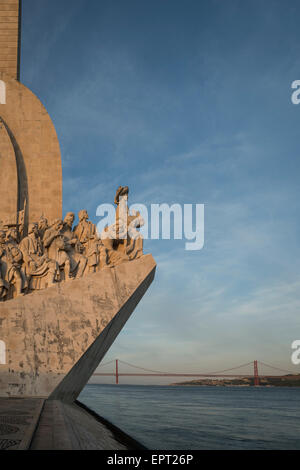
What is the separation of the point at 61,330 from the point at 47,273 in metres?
1.30

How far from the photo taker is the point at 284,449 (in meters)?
6.83

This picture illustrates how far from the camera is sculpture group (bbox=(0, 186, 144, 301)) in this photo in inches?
297

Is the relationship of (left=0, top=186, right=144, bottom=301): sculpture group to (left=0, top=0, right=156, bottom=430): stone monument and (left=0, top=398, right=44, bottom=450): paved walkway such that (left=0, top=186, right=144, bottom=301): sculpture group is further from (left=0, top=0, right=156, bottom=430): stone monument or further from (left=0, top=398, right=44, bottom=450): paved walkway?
(left=0, top=398, right=44, bottom=450): paved walkway

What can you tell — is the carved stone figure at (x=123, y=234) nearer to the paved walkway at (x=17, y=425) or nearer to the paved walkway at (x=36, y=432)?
the paved walkway at (x=17, y=425)

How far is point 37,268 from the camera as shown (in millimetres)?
7691

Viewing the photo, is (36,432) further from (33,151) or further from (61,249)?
(33,151)

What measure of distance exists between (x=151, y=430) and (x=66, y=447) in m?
5.98

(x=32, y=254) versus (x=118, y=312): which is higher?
(x=32, y=254)

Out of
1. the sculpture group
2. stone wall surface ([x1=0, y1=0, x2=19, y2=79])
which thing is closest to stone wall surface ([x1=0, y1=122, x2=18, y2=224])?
the sculpture group

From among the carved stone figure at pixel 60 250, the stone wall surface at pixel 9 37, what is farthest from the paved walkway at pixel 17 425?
the stone wall surface at pixel 9 37
